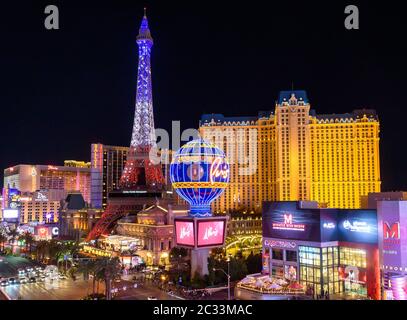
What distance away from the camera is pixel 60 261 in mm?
67438

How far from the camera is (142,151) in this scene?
325 ft

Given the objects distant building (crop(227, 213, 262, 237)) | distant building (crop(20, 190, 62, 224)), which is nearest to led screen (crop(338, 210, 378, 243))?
distant building (crop(227, 213, 262, 237))

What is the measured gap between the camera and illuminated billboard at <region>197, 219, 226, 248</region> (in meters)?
52.4

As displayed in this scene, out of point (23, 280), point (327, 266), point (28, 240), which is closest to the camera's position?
point (327, 266)

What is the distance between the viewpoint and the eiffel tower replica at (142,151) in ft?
320

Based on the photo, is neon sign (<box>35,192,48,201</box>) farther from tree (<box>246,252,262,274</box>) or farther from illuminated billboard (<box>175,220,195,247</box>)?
illuminated billboard (<box>175,220,195,247</box>)

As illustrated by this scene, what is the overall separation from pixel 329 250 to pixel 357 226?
13.9 feet

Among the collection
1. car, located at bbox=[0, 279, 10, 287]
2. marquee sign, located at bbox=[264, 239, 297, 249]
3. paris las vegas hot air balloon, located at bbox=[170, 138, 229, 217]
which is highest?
paris las vegas hot air balloon, located at bbox=[170, 138, 229, 217]

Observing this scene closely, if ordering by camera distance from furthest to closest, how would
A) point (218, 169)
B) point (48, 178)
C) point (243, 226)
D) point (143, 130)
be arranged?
point (48, 178) < point (143, 130) < point (243, 226) < point (218, 169)

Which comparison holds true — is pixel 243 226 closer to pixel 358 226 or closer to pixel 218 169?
pixel 218 169

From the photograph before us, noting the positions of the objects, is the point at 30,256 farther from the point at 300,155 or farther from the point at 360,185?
the point at 360,185

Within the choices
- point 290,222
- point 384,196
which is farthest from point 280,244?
point 384,196

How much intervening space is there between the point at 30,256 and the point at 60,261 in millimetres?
18321
